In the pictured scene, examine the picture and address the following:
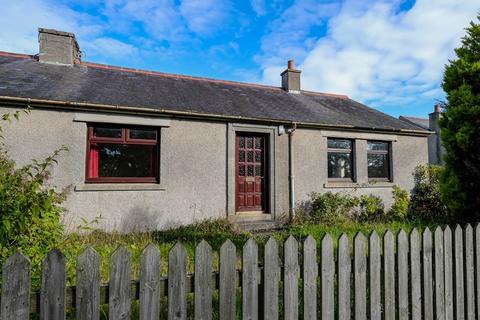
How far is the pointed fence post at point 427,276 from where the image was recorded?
A: 272 centimetres

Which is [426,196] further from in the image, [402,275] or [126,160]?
[126,160]

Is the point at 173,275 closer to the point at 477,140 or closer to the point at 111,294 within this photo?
the point at 111,294

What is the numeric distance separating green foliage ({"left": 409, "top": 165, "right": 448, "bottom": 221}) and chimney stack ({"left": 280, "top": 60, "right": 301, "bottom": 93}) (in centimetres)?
577

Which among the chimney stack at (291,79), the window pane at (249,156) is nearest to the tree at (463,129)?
the window pane at (249,156)

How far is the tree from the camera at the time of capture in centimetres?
452

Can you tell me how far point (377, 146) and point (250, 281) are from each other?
1042 cm

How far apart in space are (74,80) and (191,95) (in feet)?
11.1

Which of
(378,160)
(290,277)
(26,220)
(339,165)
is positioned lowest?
(290,277)

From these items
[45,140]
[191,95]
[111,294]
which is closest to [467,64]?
[111,294]

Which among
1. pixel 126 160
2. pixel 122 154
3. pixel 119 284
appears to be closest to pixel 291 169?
pixel 126 160

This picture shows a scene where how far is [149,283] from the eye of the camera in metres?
1.82

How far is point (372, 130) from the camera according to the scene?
35.3 ft

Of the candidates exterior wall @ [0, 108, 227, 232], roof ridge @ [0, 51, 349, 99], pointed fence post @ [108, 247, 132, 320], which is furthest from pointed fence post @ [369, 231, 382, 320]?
roof ridge @ [0, 51, 349, 99]

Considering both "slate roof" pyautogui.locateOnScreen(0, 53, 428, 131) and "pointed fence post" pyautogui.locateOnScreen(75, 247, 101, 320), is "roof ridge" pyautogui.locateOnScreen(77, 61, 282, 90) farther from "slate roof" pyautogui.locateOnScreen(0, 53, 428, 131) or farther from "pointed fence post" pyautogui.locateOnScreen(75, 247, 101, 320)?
"pointed fence post" pyautogui.locateOnScreen(75, 247, 101, 320)
